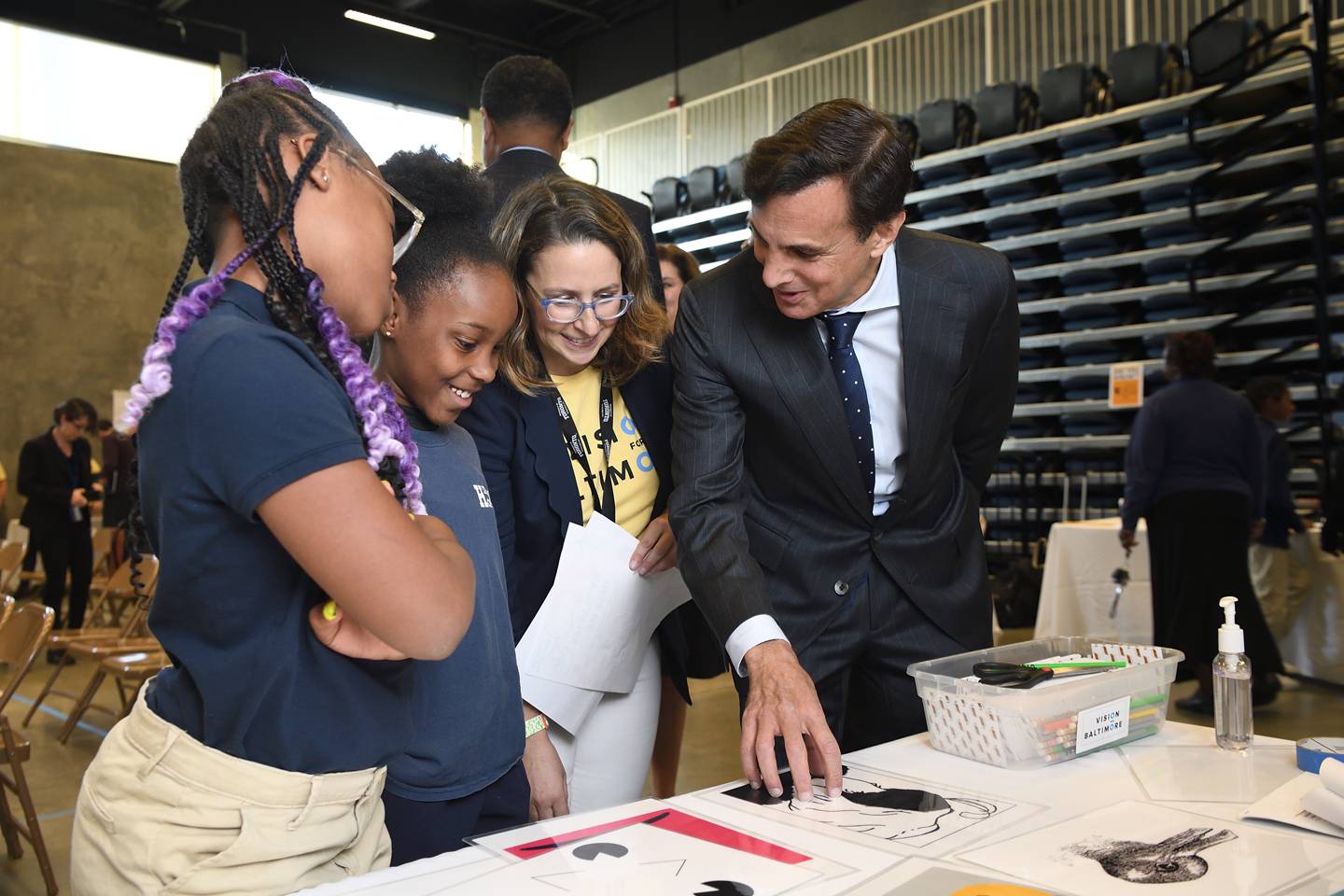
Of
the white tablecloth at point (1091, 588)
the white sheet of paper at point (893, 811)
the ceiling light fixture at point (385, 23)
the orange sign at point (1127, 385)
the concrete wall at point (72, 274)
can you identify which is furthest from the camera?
the concrete wall at point (72, 274)

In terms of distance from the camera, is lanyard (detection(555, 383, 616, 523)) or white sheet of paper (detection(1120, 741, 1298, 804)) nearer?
white sheet of paper (detection(1120, 741, 1298, 804))

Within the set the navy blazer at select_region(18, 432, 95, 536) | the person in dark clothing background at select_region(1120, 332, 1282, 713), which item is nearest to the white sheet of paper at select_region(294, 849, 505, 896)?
the person in dark clothing background at select_region(1120, 332, 1282, 713)

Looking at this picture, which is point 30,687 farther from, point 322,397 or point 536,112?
point 322,397

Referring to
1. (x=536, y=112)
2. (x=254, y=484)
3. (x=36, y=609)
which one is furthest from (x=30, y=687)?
(x=254, y=484)

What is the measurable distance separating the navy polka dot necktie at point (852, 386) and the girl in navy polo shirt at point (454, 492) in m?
0.57

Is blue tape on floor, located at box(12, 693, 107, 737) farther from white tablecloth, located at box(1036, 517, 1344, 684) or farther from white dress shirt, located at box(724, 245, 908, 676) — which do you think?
white tablecloth, located at box(1036, 517, 1344, 684)

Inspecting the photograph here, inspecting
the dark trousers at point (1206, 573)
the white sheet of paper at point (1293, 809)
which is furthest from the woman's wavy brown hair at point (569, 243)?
the dark trousers at point (1206, 573)

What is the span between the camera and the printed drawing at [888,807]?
45.9 inches

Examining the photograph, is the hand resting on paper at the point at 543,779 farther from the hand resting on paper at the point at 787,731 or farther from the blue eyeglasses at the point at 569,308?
the blue eyeglasses at the point at 569,308

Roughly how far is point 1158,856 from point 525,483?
3.54ft

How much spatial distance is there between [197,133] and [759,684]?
0.94 metres

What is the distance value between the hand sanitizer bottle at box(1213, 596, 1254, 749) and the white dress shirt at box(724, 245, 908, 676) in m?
0.55

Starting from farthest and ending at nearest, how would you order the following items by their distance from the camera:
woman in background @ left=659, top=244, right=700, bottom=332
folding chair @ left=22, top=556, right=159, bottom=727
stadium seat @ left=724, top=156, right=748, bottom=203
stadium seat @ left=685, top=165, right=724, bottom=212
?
stadium seat @ left=685, top=165, right=724, bottom=212, stadium seat @ left=724, top=156, right=748, bottom=203, folding chair @ left=22, top=556, right=159, bottom=727, woman in background @ left=659, top=244, right=700, bottom=332

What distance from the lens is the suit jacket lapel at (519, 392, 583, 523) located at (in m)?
1.79
